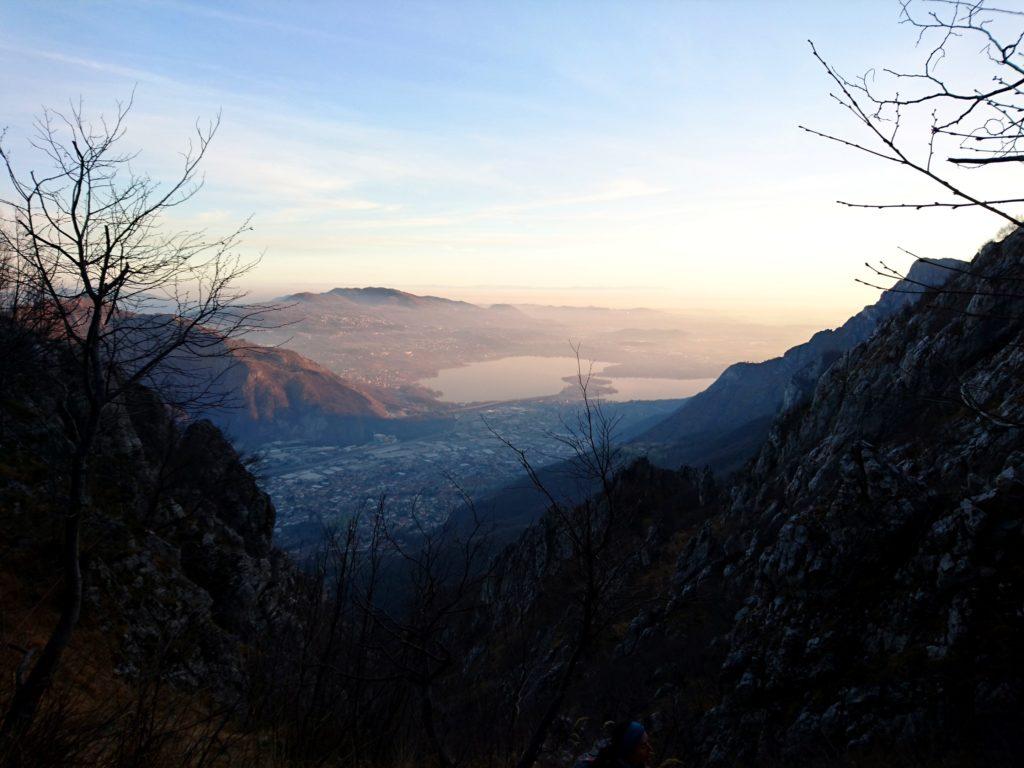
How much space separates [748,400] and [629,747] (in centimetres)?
12109

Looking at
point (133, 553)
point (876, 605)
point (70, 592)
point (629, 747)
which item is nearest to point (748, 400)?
point (876, 605)

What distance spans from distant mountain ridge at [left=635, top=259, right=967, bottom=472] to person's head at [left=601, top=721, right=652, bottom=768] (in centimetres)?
6622

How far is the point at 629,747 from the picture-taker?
473 cm

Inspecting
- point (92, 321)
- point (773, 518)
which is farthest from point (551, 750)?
point (773, 518)

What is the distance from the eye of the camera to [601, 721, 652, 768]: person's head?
4715 mm

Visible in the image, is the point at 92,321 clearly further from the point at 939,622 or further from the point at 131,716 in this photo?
the point at 939,622

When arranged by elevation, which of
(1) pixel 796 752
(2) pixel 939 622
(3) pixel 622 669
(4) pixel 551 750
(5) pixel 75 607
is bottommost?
(3) pixel 622 669

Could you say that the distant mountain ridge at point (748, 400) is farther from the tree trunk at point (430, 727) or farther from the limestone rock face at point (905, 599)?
the tree trunk at point (430, 727)

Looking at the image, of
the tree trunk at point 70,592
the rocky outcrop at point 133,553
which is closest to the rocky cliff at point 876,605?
the tree trunk at point 70,592

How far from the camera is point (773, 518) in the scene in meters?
21.8

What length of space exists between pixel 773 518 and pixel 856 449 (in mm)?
8928

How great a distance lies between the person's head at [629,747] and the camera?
4715 mm

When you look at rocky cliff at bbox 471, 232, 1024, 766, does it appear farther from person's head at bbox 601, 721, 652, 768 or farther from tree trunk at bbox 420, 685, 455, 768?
person's head at bbox 601, 721, 652, 768

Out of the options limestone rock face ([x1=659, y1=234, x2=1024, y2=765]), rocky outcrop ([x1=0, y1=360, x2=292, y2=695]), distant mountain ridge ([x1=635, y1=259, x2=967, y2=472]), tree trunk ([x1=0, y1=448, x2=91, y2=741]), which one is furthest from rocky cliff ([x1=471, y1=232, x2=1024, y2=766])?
distant mountain ridge ([x1=635, y1=259, x2=967, y2=472])
